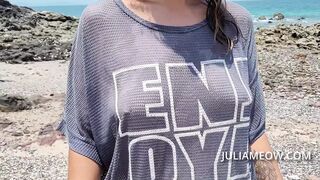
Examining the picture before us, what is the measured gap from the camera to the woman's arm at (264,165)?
1.48 metres

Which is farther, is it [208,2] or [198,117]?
[208,2]

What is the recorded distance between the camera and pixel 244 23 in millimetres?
1486

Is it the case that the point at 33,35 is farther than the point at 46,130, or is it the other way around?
the point at 33,35

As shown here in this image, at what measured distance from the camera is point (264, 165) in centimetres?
149

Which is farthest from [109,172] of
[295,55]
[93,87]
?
[295,55]

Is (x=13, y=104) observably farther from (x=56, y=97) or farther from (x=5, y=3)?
(x=5, y=3)

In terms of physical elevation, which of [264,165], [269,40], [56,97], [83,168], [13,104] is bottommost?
[269,40]

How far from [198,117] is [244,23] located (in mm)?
351

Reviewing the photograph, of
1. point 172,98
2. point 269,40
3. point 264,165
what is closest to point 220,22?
point 172,98

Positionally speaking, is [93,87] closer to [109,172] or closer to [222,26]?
[109,172]

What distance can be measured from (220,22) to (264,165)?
0.43m

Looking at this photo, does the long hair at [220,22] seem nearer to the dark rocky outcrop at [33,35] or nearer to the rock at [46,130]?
the rock at [46,130]

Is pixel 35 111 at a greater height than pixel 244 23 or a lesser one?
lesser

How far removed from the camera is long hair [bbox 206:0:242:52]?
140 cm
